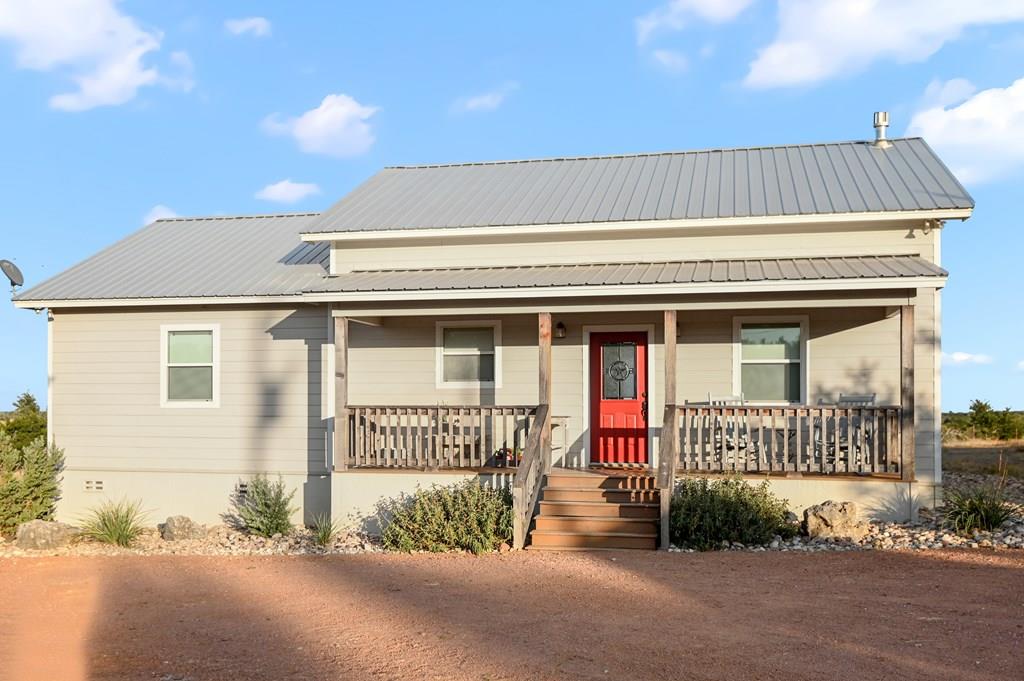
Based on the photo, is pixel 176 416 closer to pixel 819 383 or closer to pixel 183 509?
pixel 183 509

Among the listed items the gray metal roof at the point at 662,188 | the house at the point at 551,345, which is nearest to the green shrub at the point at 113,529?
the house at the point at 551,345

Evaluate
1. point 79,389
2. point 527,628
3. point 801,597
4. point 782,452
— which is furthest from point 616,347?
point 79,389

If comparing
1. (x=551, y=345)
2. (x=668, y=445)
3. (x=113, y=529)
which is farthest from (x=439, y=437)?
(x=113, y=529)

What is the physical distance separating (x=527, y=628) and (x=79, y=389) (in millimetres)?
11505

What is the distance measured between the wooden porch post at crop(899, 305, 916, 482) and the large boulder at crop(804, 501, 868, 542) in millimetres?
1128

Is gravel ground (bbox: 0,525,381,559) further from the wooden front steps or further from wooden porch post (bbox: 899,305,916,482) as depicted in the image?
wooden porch post (bbox: 899,305,916,482)

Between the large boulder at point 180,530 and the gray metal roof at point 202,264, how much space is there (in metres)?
3.54

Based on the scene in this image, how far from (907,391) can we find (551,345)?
5.00m

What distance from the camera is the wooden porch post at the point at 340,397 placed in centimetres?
1488

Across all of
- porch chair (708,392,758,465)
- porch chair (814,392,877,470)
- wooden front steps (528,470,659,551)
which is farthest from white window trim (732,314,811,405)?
wooden front steps (528,470,659,551)

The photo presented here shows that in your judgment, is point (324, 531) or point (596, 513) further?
point (324, 531)

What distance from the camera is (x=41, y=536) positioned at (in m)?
14.6

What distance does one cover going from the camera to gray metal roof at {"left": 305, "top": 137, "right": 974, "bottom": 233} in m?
15.1

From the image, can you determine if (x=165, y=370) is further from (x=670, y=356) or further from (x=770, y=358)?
(x=770, y=358)
